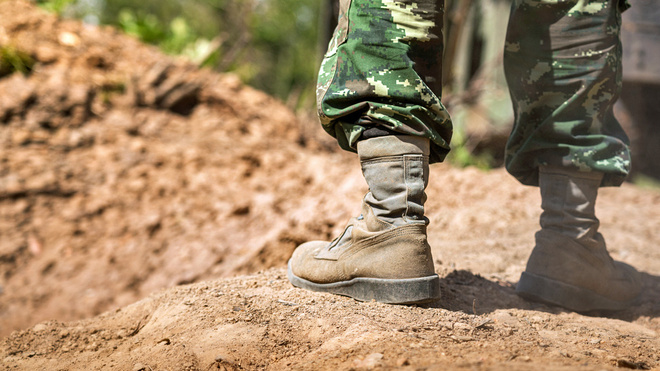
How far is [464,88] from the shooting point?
19.2 ft

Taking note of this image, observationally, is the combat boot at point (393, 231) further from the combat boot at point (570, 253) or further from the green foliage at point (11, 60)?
the green foliage at point (11, 60)

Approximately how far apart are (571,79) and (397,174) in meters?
0.76

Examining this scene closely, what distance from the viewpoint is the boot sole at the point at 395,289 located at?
53.2 inches

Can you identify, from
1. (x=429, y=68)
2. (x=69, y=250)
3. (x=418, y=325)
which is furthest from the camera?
Answer: (x=69, y=250)

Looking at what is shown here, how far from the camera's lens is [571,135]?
166cm

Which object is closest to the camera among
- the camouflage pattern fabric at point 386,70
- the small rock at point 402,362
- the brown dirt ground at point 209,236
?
the small rock at point 402,362

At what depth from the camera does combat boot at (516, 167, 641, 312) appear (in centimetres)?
168

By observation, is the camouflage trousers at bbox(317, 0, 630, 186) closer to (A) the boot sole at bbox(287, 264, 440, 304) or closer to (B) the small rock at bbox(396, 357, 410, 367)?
(A) the boot sole at bbox(287, 264, 440, 304)

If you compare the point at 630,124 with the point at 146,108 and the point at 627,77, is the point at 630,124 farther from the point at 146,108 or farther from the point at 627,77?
the point at 146,108

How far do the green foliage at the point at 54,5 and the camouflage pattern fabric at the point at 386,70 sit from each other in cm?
433

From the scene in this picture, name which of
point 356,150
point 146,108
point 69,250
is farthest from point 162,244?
point 356,150

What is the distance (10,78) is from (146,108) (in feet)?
Result: 3.31

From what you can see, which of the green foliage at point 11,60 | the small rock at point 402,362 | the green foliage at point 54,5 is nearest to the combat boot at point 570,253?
the small rock at point 402,362

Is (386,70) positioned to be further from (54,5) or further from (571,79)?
(54,5)
